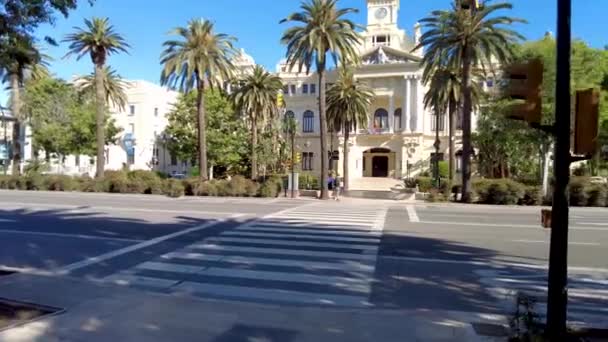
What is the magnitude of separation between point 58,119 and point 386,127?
4004 centimetres

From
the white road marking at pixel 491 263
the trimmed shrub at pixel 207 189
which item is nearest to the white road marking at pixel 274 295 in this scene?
the white road marking at pixel 491 263

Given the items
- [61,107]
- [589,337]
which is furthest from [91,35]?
[589,337]

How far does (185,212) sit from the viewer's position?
1891 centimetres

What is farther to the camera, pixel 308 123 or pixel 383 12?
pixel 383 12

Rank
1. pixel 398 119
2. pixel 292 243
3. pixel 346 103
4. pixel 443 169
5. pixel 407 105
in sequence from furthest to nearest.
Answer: pixel 398 119
pixel 407 105
pixel 443 169
pixel 346 103
pixel 292 243

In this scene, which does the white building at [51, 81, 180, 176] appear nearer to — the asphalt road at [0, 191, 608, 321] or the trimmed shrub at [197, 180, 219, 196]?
the trimmed shrub at [197, 180, 219, 196]

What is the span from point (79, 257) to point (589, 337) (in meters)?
9.26

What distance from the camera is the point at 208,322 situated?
5.52 meters

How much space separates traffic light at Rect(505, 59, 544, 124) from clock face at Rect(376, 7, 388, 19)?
70.4 meters

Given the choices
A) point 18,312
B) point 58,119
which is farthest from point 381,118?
point 18,312

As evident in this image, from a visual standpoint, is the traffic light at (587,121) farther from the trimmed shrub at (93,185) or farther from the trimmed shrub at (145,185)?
the trimmed shrub at (93,185)

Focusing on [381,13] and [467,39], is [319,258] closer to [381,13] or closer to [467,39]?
[467,39]

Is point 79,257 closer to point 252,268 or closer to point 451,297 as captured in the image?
point 252,268

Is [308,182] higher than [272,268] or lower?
higher
